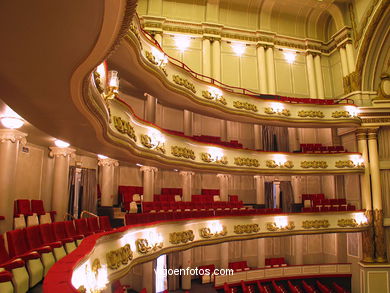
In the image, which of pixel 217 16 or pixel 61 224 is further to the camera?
pixel 217 16

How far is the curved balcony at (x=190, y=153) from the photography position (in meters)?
6.91

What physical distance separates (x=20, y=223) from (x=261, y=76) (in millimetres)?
14004

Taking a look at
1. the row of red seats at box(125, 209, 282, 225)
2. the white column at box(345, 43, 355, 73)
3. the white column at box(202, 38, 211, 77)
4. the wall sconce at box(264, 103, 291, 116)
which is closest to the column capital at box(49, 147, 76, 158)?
the row of red seats at box(125, 209, 282, 225)

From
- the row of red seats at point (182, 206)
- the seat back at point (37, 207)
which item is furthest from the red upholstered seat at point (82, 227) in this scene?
the row of red seats at point (182, 206)

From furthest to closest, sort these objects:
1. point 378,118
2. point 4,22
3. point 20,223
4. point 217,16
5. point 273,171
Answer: point 217,16 → point 378,118 → point 273,171 → point 20,223 → point 4,22

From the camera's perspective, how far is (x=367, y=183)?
1540 cm

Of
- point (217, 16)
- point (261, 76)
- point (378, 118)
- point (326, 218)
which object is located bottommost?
point (326, 218)

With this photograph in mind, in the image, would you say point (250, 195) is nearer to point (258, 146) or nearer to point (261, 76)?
point (258, 146)

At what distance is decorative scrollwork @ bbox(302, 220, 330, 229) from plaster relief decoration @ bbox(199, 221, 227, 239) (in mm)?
4629

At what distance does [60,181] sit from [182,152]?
3.96 m

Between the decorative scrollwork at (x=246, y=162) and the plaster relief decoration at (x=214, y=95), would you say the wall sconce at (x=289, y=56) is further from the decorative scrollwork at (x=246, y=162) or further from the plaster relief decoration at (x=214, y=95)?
the decorative scrollwork at (x=246, y=162)

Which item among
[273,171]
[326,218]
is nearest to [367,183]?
[326,218]

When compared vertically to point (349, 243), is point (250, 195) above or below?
above

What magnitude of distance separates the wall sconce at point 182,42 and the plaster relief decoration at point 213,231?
30.6ft
